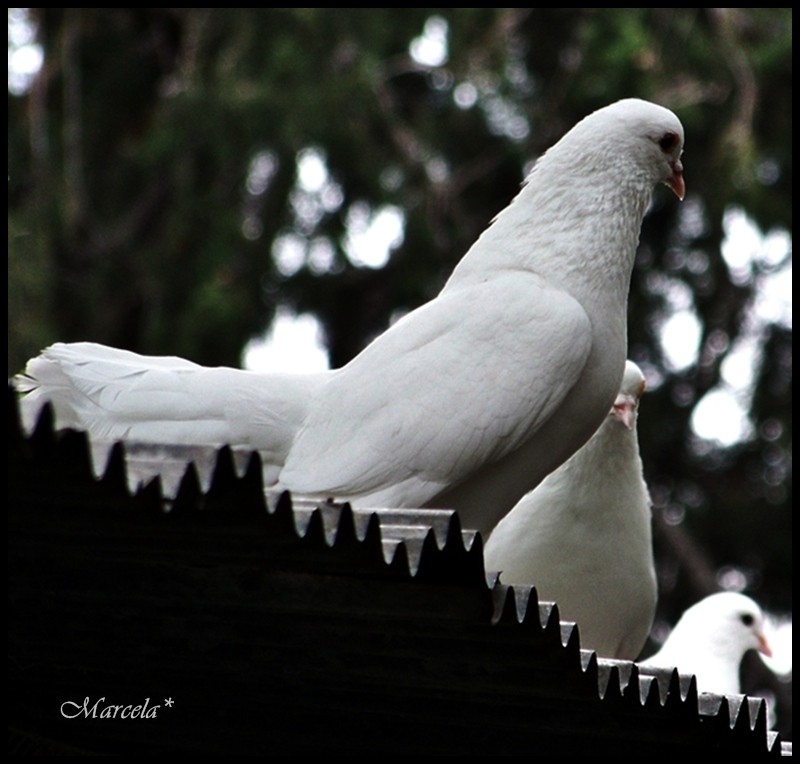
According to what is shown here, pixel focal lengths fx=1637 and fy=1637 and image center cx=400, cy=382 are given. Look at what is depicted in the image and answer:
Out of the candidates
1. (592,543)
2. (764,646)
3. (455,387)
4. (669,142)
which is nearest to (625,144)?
(669,142)

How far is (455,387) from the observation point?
189 inches

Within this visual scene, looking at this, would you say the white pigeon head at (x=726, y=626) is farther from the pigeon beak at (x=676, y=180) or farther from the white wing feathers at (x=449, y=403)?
the white wing feathers at (x=449, y=403)

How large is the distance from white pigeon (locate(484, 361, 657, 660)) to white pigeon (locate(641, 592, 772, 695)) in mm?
1428

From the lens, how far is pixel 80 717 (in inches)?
144

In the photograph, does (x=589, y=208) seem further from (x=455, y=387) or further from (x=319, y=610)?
(x=319, y=610)

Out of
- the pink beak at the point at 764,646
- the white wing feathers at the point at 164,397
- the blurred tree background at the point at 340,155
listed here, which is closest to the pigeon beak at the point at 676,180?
the white wing feathers at the point at 164,397

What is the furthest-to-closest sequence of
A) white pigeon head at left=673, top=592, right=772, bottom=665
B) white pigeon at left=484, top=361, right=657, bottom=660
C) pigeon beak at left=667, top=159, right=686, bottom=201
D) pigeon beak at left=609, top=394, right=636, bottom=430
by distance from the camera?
white pigeon head at left=673, top=592, right=772, bottom=665, pigeon beak at left=609, top=394, right=636, bottom=430, white pigeon at left=484, top=361, right=657, bottom=660, pigeon beak at left=667, top=159, right=686, bottom=201

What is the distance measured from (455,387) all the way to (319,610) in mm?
1598

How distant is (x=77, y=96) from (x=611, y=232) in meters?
11.1

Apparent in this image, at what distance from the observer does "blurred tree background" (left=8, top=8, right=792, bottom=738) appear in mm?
14297

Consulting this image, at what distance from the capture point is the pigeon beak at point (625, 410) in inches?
246

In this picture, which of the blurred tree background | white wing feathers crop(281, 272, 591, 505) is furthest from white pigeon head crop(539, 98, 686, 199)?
the blurred tree background

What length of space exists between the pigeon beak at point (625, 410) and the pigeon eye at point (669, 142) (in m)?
1.17

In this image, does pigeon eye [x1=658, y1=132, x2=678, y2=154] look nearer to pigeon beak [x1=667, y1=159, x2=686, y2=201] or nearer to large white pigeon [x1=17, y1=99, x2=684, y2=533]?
pigeon beak [x1=667, y1=159, x2=686, y2=201]
